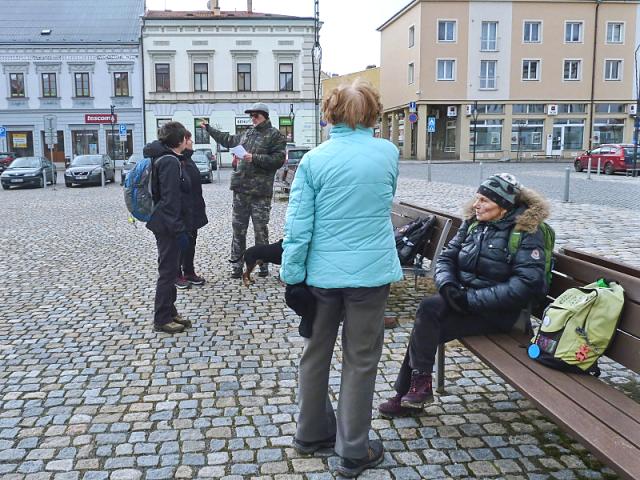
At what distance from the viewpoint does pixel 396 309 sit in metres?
6.65

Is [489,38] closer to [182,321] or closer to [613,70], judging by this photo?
[613,70]

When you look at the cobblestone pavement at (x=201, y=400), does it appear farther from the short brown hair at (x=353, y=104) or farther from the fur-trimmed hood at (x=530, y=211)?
the short brown hair at (x=353, y=104)

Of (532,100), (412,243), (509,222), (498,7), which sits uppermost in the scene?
(498,7)

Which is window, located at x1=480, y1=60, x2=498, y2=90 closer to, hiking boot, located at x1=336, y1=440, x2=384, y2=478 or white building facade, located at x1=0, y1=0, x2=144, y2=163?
white building facade, located at x1=0, y1=0, x2=144, y2=163

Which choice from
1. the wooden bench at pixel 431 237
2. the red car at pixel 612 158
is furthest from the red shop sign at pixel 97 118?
the wooden bench at pixel 431 237

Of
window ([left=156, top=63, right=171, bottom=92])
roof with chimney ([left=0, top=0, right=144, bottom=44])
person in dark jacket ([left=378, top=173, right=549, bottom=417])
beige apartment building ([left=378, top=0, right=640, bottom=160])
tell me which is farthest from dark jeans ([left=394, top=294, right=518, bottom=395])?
roof with chimney ([left=0, top=0, right=144, bottom=44])

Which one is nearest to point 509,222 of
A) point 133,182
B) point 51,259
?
point 133,182

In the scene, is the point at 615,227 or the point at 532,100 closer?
the point at 615,227

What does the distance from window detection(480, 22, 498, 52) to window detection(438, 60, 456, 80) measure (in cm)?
253

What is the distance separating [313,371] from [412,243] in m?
3.19

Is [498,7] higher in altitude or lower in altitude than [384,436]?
higher

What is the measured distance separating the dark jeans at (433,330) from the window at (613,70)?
170 feet

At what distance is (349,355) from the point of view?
342 centimetres

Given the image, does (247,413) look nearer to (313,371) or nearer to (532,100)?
(313,371)
